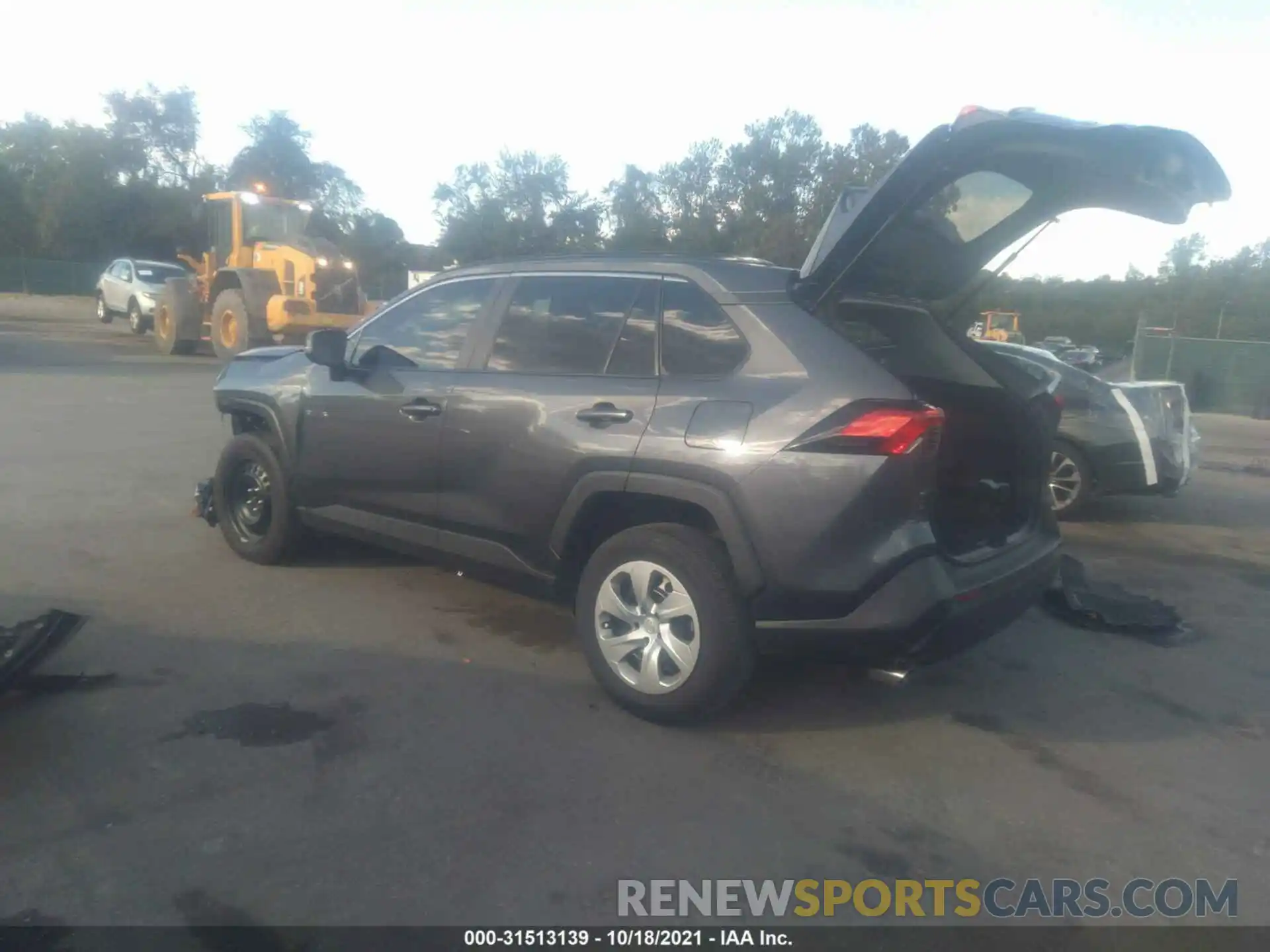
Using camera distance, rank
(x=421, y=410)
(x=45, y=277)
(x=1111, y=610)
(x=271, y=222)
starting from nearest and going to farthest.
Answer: (x=421, y=410)
(x=1111, y=610)
(x=271, y=222)
(x=45, y=277)

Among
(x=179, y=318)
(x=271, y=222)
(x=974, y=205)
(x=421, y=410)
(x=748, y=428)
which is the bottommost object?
(x=179, y=318)

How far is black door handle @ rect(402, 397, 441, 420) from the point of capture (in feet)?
16.0

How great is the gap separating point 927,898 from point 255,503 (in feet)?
14.5

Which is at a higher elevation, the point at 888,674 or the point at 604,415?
the point at 604,415

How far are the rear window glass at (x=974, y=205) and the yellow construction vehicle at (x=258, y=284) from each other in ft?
49.0

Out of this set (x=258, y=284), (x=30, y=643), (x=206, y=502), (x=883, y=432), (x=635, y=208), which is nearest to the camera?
(x=883, y=432)

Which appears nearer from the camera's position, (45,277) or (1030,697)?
(1030,697)

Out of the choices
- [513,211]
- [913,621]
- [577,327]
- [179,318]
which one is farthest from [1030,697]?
[513,211]

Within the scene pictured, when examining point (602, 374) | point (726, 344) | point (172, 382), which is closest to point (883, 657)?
point (726, 344)

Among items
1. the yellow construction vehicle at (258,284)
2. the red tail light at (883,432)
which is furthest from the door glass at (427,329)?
the yellow construction vehicle at (258,284)

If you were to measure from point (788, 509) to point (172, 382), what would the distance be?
1425cm

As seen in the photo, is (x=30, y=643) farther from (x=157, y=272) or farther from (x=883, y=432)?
(x=157, y=272)

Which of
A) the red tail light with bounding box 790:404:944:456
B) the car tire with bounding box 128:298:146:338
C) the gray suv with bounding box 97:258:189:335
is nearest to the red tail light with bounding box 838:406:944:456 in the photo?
the red tail light with bounding box 790:404:944:456

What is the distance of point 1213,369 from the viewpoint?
21438 mm
